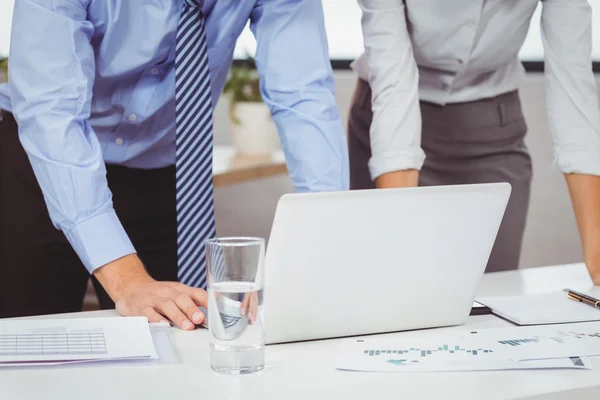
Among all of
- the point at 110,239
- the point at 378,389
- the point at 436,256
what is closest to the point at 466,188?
the point at 436,256

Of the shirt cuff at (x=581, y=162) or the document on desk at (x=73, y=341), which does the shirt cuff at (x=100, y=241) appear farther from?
the shirt cuff at (x=581, y=162)

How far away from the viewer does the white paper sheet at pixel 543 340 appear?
103cm

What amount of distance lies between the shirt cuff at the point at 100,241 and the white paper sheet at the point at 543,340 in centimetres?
55

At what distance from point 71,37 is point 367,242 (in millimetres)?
637

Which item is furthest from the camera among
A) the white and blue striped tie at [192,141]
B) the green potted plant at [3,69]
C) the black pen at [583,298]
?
the green potted plant at [3,69]

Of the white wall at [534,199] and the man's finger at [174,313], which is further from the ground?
the man's finger at [174,313]

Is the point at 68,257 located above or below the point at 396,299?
below

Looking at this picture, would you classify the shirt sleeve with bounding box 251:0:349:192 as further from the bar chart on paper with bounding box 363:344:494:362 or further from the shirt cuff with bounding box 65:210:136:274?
the bar chart on paper with bounding box 363:344:494:362

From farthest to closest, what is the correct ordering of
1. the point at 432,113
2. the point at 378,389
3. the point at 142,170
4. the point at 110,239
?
the point at 432,113 < the point at 142,170 < the point at 110,239 < the point at 378,389

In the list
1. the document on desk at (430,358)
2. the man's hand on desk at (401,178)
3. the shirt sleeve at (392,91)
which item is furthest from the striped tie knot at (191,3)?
the document on desk at (430,358)

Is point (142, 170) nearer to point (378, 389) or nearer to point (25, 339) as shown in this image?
point (25, 339)

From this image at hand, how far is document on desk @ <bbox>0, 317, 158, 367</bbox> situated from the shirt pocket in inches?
25.1

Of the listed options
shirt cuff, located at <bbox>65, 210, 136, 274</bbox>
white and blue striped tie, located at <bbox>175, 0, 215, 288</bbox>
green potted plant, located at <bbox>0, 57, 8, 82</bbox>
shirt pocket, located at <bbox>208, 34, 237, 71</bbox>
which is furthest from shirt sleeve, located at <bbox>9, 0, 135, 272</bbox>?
green potted plant, located at <bbox>0, 57, 8, 82</bbox>

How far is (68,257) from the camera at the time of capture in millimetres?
1642
